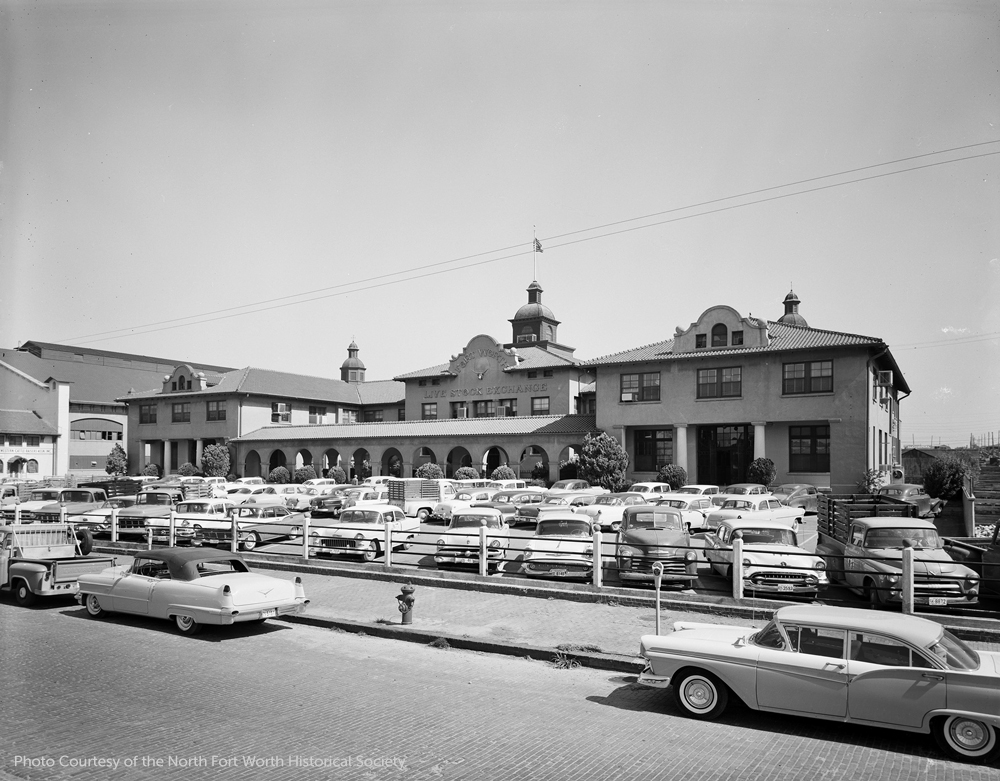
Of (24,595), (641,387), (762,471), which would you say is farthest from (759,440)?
(24,595)

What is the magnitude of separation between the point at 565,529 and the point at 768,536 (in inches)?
179

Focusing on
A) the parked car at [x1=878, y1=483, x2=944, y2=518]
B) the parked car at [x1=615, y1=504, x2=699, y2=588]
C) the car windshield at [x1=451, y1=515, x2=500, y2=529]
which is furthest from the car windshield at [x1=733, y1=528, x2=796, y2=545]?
the parked car at [x1=878, y1=483, x2=944, y2=518]

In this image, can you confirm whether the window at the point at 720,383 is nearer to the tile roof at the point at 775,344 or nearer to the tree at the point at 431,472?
the tile roof at the point at 775,344

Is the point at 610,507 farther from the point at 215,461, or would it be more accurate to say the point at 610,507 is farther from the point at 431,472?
the point at 215,461

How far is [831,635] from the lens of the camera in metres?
7.32

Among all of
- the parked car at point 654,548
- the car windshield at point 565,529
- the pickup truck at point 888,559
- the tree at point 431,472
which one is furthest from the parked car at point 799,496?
the tree at point 431,472

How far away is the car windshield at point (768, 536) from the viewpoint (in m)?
15.3

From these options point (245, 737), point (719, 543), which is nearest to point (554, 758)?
point (245, 737)

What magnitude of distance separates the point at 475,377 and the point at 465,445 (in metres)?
9.09

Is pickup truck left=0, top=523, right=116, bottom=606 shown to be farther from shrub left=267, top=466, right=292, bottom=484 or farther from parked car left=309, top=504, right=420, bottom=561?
shrub left=267, top=466, right=292, bottom=484

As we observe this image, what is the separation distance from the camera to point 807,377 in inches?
1551

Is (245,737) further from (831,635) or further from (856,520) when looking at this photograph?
(856,520)

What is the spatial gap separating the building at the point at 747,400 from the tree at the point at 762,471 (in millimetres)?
1164

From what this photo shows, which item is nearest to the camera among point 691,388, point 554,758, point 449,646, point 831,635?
point 554,758
